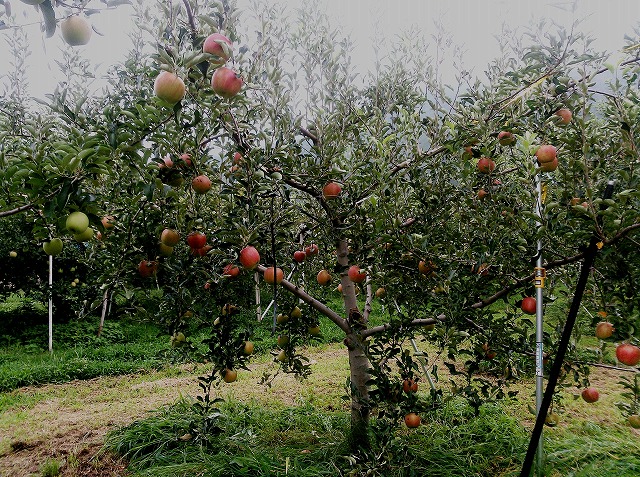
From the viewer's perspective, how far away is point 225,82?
1.62 metres

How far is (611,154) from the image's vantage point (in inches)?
81.2

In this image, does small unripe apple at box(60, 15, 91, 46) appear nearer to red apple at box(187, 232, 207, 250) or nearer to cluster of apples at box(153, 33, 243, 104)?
cluster of apples at box(153, 33, 243, 104)

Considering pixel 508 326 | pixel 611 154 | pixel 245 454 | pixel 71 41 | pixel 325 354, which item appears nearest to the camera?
pixel 71 41

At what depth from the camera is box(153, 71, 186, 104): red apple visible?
148 cm

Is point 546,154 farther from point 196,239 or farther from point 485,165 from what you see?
point 196,239

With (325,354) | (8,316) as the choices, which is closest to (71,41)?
(325,354)

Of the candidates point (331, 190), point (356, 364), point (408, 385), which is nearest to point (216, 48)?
point (331, 190)

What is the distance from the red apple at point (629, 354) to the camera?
1942mm

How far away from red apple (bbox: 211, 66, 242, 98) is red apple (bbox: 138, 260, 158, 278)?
1.07m

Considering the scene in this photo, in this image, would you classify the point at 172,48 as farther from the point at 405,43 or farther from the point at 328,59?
the point at 405,43

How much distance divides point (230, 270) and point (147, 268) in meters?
0.42

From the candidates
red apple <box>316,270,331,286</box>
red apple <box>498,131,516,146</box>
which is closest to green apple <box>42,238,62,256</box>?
red apple <box>316,270,331,286</box>

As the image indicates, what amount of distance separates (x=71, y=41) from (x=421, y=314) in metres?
2.25

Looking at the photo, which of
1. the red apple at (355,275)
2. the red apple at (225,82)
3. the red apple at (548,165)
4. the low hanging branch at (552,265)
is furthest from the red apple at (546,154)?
the red apple at (225,82)
